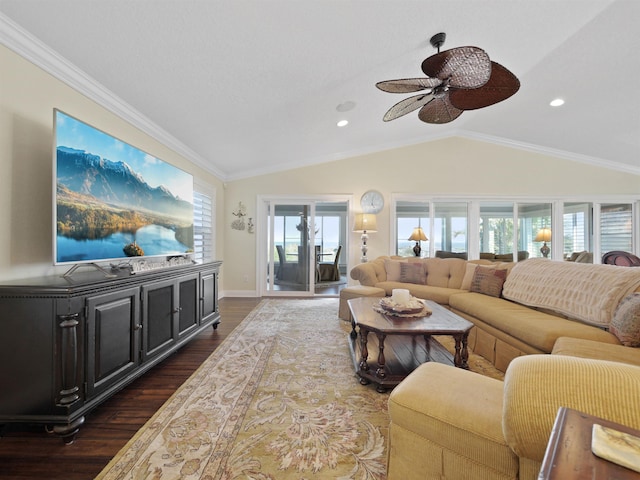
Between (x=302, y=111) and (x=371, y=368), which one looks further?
(x=302, y=111)

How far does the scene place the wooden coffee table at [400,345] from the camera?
2098mm

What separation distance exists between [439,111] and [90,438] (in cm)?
349

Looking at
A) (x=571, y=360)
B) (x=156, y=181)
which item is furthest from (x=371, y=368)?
(x=156, y=181)

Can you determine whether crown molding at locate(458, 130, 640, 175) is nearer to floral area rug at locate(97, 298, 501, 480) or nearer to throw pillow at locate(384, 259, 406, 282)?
throw pillow at locate(384, 259, 406, 282)

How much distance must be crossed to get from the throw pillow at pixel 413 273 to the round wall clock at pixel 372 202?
5.17ft

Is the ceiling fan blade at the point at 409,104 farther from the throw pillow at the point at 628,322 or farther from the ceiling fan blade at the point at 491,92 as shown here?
the throw pillow at the point at 628,322

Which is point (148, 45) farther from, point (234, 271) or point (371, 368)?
point (234, 271)

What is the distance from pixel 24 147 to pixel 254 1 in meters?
1.76

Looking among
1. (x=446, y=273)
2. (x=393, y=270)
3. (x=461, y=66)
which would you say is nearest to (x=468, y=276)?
(x=446, y=273)

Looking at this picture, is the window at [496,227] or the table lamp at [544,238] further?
the window at [496,227]

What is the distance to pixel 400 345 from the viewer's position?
277 cm

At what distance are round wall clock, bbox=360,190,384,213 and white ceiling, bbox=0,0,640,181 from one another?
1.36 meters

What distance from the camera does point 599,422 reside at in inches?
24.4

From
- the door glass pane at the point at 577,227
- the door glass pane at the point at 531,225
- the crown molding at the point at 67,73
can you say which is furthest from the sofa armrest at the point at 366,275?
the door glass pane at the point at 577,227
